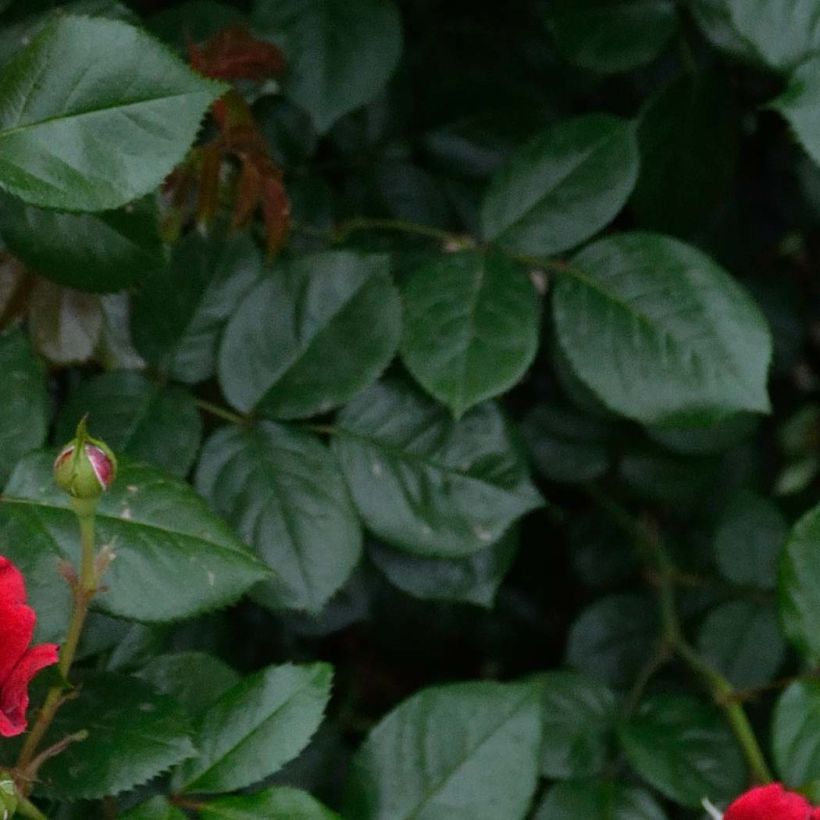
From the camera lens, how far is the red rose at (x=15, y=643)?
63 centimetres

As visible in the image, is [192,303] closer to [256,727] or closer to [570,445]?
[256,727]

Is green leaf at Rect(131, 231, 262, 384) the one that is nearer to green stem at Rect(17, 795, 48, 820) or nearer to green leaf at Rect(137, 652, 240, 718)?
green leaf at Rect(137, 652, 240, 718)

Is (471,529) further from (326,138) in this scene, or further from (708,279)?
(326,138)

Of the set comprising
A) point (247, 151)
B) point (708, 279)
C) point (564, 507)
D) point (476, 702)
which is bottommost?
point (564, 507)

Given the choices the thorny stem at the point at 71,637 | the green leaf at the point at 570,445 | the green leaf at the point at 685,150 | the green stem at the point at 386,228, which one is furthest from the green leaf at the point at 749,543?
the thorny stem at the point at 71,637

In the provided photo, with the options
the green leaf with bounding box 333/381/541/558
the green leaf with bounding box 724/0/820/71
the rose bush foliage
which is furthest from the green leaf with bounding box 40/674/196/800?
the green leaf with bounding box 724/0/820/71

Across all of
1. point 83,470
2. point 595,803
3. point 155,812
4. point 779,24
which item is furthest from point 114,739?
point 779,24

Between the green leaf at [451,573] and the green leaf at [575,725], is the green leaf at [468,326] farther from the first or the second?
the green leaf at [575,725]

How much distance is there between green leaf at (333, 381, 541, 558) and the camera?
0.95 meters

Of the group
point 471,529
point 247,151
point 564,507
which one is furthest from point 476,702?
point 564,507

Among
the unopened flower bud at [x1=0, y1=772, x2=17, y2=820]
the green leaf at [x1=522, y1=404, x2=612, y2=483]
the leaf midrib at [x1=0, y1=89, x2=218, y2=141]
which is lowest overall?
the green leaf at [x1=522, y1=404, x2=612, y2=483]

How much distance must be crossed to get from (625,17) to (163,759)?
0.71 m

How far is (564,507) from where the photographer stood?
5.02 feet

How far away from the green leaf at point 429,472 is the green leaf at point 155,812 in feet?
0.91
